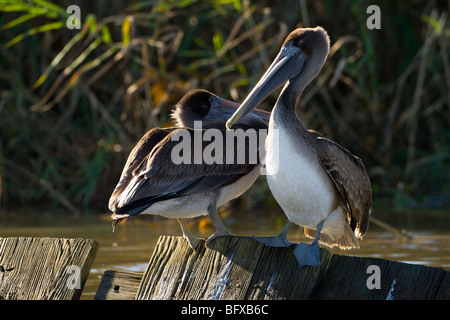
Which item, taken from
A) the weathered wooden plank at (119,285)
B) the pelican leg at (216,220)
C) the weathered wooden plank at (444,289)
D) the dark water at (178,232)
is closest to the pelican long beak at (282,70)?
the pelican leg at (216,220)

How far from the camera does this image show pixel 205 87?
7059 mm

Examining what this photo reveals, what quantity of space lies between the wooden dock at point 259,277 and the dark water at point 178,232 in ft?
4.14

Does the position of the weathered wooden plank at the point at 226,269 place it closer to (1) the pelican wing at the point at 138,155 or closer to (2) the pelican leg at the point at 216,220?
(2) the pelican leg at the point at 216,220

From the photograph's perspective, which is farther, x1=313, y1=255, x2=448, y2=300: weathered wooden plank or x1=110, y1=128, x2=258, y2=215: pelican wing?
x1=110, y1=128, x2=258, y2=215: pelican wing

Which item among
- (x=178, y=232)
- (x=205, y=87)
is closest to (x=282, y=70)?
(x=178, y=232)

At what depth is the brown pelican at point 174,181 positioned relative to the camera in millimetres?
3637

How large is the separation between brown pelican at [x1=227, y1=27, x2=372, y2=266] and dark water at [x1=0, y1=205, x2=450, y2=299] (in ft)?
4.08

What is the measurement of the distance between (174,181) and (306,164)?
2.52 feet

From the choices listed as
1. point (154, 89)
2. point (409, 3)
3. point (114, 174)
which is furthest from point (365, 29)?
point (114, 174)

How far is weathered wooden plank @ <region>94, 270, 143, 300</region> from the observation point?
3057 millimetres

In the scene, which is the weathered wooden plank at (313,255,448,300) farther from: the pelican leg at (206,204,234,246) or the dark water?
the dark water

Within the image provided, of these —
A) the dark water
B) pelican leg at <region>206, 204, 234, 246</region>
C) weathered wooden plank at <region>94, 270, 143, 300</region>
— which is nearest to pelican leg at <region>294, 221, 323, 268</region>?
weathered wooden plank at <region>94, 270, 143, 300</region>

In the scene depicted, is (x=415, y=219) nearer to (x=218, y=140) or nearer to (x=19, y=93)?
(x=218, y=140)

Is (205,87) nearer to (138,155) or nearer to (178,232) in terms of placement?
(178,232)
